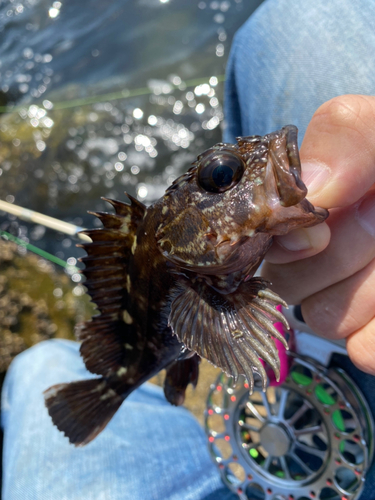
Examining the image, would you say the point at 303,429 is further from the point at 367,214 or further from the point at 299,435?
the point at 367,214

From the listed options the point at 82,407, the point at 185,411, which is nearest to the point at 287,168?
the point at 82,407

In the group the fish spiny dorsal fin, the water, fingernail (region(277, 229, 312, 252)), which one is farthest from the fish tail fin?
the water

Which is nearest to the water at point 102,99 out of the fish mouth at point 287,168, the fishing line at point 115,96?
the fishing line at point 115,96

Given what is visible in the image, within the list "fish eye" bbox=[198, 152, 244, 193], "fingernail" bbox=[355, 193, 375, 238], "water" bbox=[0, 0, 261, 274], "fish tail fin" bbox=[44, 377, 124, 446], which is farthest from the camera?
"water" bbox=[0, 0, 261, 274]

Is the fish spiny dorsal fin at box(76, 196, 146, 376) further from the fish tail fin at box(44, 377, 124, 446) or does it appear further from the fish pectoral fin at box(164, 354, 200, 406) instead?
the fish pectoral fin at box(164, 354, 200, 406)

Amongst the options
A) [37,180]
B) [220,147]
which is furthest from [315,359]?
[37,180]

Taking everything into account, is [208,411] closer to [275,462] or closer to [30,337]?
[275,462]
